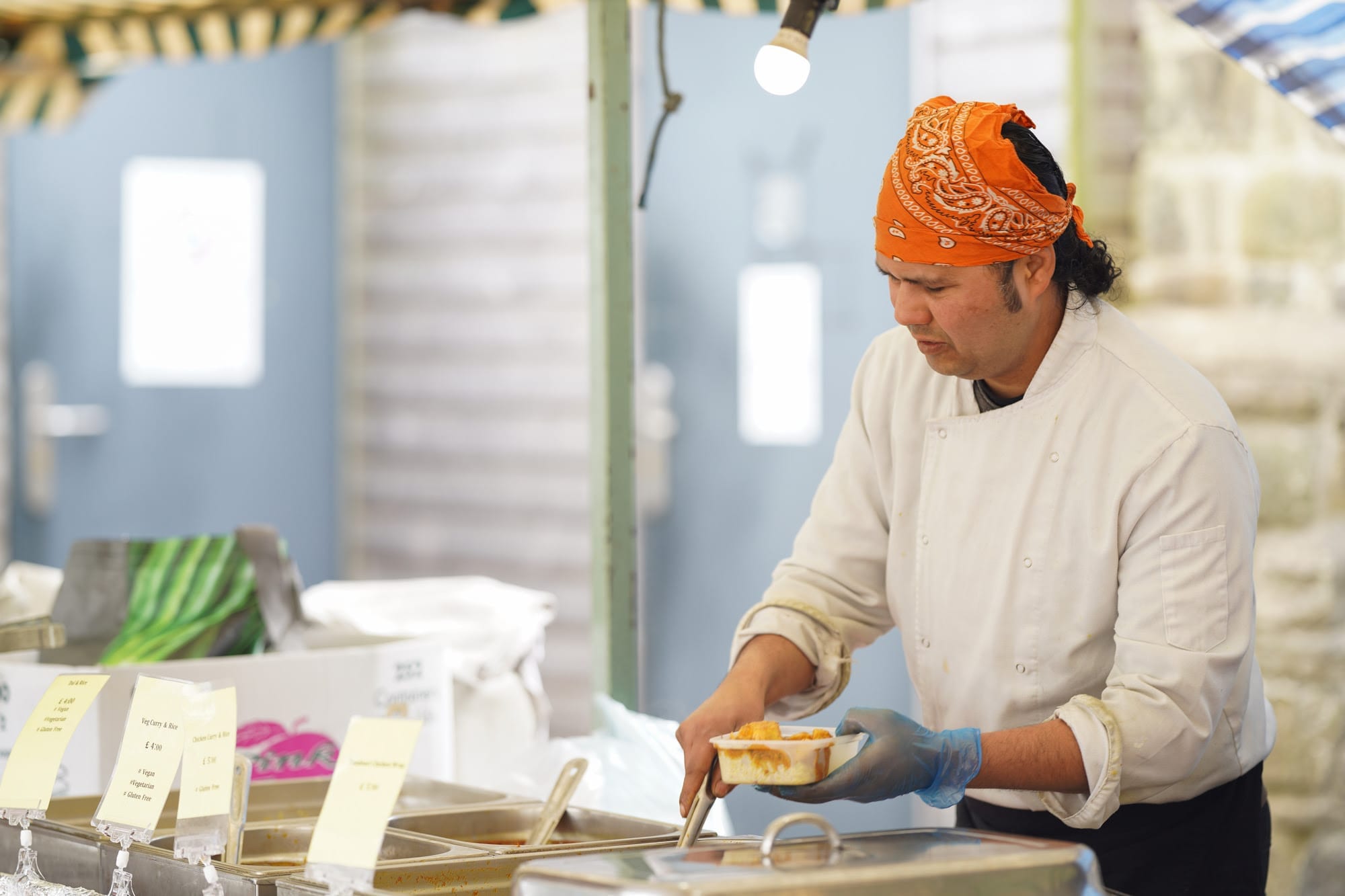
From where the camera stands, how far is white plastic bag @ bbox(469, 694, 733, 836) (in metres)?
2.12

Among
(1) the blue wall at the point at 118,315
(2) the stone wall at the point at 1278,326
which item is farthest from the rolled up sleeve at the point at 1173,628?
(1) the blue wall at the point at 118,315

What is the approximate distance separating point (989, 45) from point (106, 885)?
9.43ft

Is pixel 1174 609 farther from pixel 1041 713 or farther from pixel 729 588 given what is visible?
pixel 729 588

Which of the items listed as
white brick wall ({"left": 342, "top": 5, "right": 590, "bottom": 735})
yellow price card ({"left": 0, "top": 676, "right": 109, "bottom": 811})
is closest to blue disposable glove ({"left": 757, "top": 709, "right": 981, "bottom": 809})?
yellow price card ({"left": 0, "top": 676, "right": 109, "bottom": 811})

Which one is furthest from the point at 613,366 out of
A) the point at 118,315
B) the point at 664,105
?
the point at 118,315

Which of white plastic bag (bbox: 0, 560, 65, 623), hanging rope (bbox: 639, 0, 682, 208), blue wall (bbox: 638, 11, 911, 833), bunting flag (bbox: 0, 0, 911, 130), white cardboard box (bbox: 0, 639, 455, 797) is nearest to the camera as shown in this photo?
white cardboard box (bbox: 0, 639, 455, 797)

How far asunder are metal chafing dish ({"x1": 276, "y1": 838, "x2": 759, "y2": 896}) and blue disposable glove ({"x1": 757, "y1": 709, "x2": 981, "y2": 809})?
0.11m

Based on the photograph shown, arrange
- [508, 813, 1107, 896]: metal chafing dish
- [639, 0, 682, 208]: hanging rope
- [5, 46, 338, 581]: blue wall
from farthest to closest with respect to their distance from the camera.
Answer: [5, 46, 338, 581]: blue wall, [639, 0, 682, 208]: hanging rope, [508, 813, 1107, 896]: metal chafing dish

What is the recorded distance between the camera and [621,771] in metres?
2.21

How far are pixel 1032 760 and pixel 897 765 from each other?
0.19 m

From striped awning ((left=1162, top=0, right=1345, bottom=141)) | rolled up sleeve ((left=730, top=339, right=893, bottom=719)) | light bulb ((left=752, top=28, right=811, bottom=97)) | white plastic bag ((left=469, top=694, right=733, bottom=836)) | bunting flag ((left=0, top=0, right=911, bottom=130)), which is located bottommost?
white plastic bag ((left=469, top=694, right=733, bottom=836))

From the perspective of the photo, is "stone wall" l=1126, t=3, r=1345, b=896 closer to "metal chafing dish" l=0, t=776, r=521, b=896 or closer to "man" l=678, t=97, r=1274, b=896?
"man" l=678, t=97, r=1274, b=896

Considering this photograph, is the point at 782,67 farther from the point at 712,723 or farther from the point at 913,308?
the point at 712,723

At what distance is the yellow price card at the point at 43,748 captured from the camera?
150 centimetres
